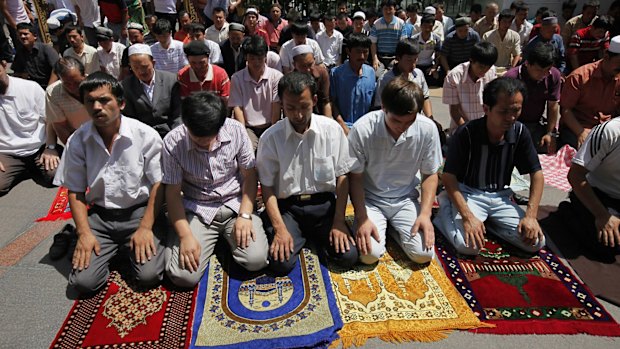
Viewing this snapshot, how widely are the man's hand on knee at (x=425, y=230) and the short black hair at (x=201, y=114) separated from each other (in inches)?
62.5

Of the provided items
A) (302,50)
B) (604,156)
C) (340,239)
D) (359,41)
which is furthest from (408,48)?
(340,239)

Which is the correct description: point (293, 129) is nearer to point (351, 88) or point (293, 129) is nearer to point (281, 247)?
point (281, 247)

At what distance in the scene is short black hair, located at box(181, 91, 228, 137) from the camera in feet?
7.87

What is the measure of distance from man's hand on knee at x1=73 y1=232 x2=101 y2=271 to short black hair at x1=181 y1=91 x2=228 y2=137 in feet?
3.51

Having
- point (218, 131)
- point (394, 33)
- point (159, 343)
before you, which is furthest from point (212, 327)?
point (394, 33)

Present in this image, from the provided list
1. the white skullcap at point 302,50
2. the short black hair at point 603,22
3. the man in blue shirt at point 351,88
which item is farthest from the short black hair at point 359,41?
the short black hair at point 603,22

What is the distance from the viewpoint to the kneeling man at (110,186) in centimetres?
263

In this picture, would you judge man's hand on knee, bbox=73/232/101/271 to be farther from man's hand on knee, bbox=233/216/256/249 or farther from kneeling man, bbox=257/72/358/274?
kneeling man, bbox=257/72/358/274

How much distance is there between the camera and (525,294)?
8.63 feet

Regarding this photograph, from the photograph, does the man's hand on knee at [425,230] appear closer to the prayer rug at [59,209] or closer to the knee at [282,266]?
the knee at [282,266]

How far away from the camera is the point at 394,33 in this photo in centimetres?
787

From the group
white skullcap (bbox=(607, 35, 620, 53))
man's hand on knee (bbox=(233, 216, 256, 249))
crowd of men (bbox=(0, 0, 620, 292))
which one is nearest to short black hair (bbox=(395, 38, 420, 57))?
crowd of men (bbox=(0, 0, 620, 292))

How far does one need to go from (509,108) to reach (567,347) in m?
1.59

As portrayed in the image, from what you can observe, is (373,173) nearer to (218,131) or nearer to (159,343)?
(218,131)
